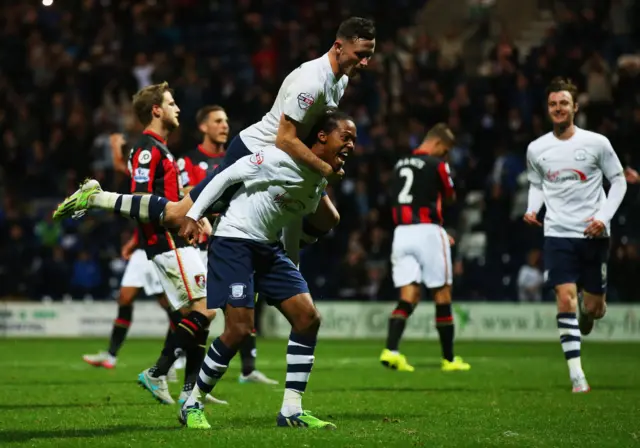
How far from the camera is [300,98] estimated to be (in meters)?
7.62

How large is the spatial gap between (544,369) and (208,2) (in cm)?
1668

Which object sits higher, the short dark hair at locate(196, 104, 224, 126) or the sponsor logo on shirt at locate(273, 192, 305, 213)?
the short dark hair at locate(196, 104, 224, 126)

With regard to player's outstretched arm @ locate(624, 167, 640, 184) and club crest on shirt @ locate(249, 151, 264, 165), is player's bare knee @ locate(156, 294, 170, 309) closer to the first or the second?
player's outstretched arm @ locate(624, 167, 640, 184)

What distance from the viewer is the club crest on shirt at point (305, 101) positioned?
7.61 metres

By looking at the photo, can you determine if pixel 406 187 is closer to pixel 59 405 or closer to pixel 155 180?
pixel 155 180

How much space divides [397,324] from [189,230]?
260 inches

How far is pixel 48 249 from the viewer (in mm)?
23156

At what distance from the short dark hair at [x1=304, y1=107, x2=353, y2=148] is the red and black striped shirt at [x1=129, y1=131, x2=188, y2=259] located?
244 cm

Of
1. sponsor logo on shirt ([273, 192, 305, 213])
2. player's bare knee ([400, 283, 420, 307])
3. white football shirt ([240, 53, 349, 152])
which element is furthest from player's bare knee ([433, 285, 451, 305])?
sponsor logo on shirt ([273, 192, 305, 213])

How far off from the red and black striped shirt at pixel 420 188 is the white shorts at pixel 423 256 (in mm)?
129

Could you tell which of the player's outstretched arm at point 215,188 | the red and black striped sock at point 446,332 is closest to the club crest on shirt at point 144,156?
the player's outstretched arm at point 215,188

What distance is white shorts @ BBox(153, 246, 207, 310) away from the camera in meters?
9.53

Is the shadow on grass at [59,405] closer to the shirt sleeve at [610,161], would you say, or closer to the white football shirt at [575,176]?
the white football shirt at [575,176]

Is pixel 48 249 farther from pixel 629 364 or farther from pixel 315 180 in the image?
pixel 315 180
